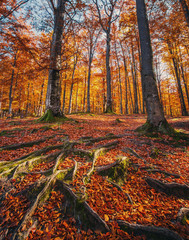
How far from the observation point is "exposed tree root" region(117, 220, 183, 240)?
172cm

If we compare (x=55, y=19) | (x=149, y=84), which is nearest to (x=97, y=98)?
(x=55, y=19)

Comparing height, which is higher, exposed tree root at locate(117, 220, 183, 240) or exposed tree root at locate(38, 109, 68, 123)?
exposed tree root at locate(38, 109, 68, 123)

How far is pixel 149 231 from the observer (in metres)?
1.80

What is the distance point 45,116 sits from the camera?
8.21 meters

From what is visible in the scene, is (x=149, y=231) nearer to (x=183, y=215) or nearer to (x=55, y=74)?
(x=183, y=215)

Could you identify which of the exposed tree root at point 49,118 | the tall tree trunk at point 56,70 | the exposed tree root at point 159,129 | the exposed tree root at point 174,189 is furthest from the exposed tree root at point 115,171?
the tall tree trunk at point 56,70

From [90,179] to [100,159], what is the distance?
0.86 m

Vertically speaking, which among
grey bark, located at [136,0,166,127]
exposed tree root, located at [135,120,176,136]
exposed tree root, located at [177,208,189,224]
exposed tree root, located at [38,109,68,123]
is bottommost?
exposed tree root, located at [177,208,189,224]

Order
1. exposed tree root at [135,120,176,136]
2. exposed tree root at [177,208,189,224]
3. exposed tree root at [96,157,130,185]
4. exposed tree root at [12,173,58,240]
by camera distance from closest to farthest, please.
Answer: exposed tree root at [12,173,58,240]
exposed tree root at [177,208,189,224]
exposed tree root at [96,157,130,185]
exposed tree root at [135,120,176,136]

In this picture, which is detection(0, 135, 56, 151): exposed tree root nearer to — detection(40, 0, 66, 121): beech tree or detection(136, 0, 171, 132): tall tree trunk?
detection(40, 0, 66, 121): beech tree

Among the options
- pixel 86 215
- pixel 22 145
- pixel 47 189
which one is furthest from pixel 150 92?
pixel 22 145

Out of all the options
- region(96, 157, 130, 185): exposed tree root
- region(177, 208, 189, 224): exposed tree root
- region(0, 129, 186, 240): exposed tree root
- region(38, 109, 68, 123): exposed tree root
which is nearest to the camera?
region(0, 129, 186, 240): exposed tree root

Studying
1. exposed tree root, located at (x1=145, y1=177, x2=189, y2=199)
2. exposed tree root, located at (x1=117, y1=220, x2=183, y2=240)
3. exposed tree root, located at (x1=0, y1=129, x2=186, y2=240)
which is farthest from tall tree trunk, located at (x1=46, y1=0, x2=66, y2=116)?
exposed tree root, located at (x1=117, y1=220, x2=183, y2=240)

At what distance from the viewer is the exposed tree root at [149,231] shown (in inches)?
67.7
